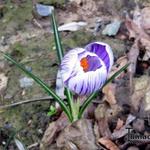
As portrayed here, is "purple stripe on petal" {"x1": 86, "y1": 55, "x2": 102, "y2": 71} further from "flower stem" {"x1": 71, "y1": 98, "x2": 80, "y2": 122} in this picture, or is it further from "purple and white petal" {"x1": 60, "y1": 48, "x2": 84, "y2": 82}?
"flower stem" {"x1": 71, "y1": 98, "x2": 80, "y2": 122}

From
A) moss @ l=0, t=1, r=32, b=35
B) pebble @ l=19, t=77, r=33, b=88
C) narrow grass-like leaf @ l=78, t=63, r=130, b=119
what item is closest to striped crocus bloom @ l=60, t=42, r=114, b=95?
narrow grass-like leaf @ l=78, t=63, r=130, b=119

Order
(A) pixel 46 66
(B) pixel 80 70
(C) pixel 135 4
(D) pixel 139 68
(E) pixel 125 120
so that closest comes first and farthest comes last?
(B) pixel 80 70
(E) pixel 125 120
(D) pixel 139 68
(A) pixel 46 66
(C) pixel 135 4

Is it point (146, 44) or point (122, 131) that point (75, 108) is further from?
point (146, 44)

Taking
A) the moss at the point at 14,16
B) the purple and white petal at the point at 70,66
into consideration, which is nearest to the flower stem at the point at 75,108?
the purple and white petal at the point at 70,66

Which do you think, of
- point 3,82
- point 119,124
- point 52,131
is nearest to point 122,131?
point 119,124

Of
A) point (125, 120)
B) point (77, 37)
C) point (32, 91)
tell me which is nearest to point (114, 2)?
point (77, 37)

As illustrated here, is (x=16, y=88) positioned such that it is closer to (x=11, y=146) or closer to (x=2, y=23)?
(x=11, y=146)

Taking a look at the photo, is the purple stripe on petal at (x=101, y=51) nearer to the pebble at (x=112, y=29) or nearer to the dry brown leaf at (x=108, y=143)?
the dry brown leaf at (x=108, y=143)
